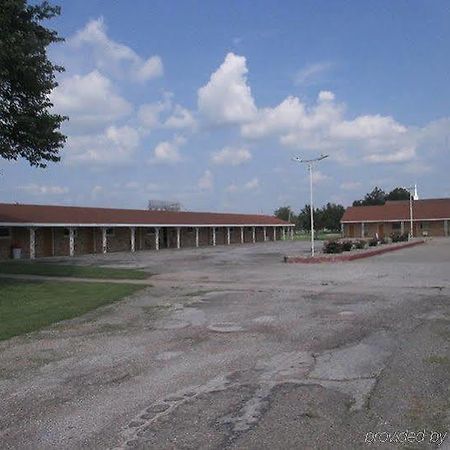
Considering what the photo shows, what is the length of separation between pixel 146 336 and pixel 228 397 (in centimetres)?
400

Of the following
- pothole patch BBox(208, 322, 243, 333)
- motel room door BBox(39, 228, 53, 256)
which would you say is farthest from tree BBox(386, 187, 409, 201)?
pothole patch BBox(208, 322, 243, 333)

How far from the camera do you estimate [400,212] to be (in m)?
77.4

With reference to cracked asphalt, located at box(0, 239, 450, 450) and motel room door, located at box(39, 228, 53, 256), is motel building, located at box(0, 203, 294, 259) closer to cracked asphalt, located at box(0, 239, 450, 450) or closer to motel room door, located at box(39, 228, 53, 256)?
motel room door, located at box(39, 228, 53, 256)

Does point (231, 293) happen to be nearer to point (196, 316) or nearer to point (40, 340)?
point (196, 316)

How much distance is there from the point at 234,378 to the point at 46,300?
9.71 meters

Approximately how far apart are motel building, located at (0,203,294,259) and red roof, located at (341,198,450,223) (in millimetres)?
20298

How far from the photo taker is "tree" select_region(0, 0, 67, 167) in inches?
619

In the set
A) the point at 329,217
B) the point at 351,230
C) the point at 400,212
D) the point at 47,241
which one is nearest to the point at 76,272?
the point at 47,241

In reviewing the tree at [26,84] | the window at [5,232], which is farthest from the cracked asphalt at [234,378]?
the window at [5,232]

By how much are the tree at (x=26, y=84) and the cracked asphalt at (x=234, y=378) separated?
7.63 m

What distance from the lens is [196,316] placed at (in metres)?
11.7

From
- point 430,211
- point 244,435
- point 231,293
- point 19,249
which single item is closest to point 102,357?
point 244,435

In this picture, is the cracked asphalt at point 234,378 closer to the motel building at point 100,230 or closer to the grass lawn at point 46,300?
the grass lawn at point 46,300

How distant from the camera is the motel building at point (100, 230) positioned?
127 ft
